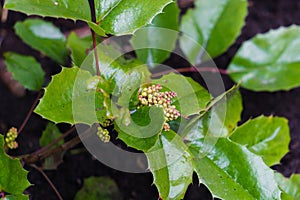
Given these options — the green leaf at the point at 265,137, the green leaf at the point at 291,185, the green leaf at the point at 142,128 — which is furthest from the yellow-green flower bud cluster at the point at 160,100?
the green leaf at the point at 291,185

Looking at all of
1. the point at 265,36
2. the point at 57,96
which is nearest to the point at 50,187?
the point at 57,96

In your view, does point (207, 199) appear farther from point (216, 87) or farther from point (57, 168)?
point (57, 168)

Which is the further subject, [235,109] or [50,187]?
[50,187]

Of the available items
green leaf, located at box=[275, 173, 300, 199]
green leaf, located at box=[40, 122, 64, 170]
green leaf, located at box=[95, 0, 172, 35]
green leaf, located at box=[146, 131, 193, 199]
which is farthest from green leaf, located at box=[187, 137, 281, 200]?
green leaf, located at box=[40, 122, 64, 170]

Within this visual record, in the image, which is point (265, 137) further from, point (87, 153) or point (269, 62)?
point (87, 153)

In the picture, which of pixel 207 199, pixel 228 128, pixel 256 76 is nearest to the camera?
pixel 228 128

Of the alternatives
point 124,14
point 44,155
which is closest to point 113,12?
point 124,14
